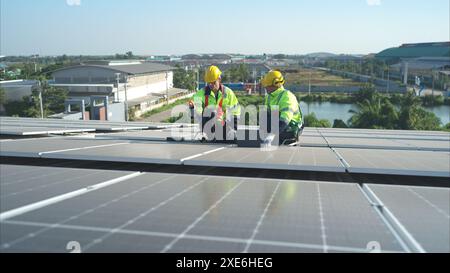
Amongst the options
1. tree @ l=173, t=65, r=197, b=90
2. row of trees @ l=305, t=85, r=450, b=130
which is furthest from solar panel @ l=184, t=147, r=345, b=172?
tree @ l=173, t=65, r=197, b=90

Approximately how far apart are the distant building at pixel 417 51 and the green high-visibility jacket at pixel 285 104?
142 metres

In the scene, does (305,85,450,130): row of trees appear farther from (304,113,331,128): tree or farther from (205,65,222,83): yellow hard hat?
(205,65,222,83): yellow hard hat

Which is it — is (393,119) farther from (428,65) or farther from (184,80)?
(428,65)

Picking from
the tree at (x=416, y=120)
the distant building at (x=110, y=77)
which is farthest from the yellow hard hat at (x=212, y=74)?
the distant building at (x=110, y=77)

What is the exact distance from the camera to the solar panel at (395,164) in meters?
5.47

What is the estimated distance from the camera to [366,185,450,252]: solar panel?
3070 mm

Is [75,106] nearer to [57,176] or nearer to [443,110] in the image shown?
[57,176]

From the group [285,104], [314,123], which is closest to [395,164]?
[285,104]

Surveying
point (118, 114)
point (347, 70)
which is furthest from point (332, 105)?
point (347, 70)

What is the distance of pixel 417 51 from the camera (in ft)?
492

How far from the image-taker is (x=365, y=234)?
10.4 feet

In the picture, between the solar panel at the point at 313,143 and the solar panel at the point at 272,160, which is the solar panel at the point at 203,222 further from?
the solar panel at the point at 313,143

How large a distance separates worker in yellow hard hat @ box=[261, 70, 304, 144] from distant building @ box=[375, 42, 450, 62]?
14205 centimetres

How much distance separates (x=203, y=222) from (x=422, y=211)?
90.7 inches
